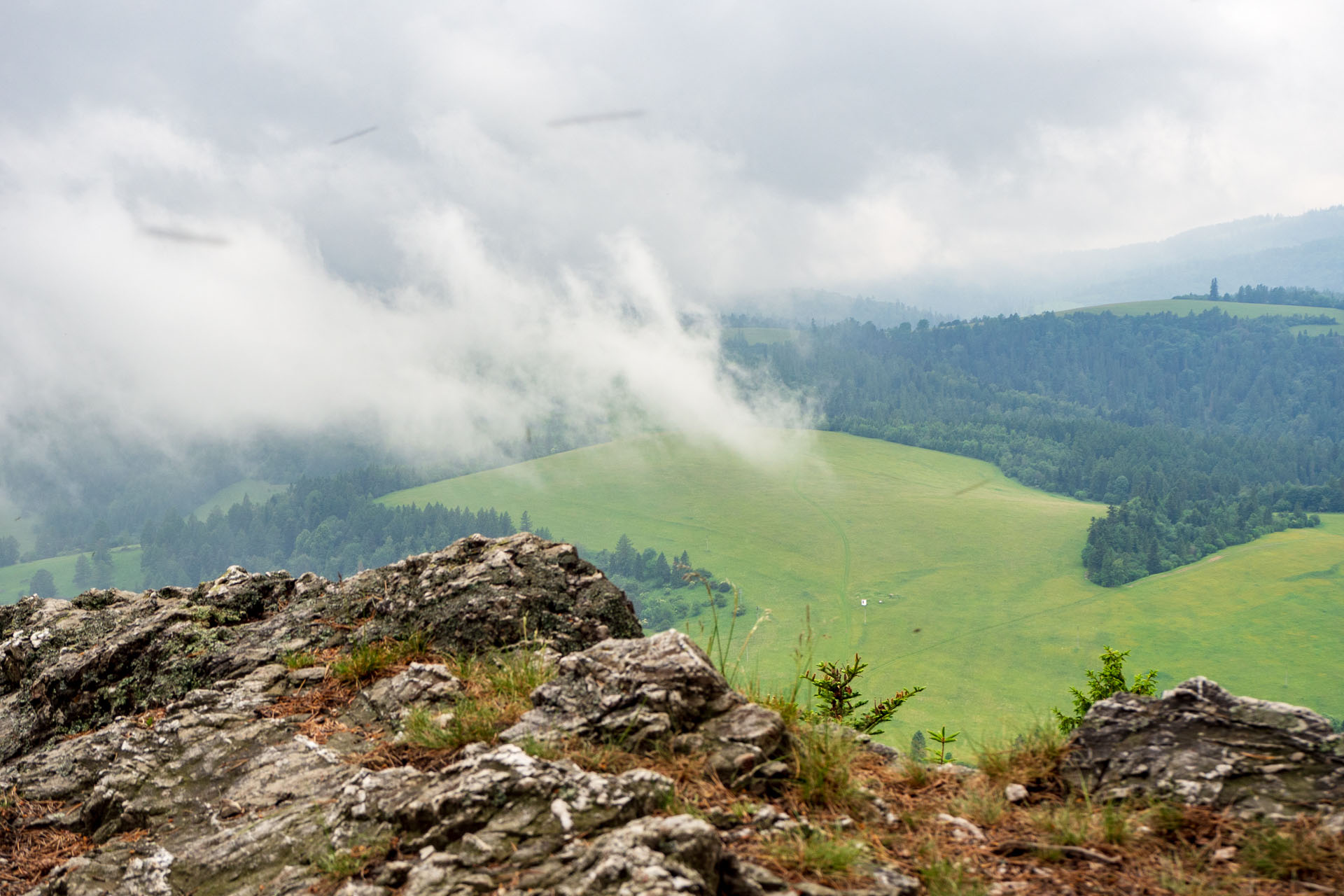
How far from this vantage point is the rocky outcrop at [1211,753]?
17.4 ft

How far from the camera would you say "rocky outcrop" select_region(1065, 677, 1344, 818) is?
532cm

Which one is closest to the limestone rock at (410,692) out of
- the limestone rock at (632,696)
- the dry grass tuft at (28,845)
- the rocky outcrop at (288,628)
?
the rocky outcrop at (288,628)

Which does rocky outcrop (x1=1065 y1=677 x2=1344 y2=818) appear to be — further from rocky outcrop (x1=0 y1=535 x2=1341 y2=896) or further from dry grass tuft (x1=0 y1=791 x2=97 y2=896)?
dry grass tuft (x1=0 y1=791 x2=97 y2=896)

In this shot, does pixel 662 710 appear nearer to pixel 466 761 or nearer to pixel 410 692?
pixel 466 761

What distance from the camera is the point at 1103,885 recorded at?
476 centimetres

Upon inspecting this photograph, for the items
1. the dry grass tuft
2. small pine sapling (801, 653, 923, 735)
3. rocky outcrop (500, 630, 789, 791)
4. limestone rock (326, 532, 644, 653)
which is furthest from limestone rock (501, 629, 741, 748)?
small pine sapling (801, 653, 923, 735)

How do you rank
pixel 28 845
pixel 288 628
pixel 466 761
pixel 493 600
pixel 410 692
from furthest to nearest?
pixel 288 628
pixel 493 600
pixel 410 692
pixel 28 845
pixel 466 761

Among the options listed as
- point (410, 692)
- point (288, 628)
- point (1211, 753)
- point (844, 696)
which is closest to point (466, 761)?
point (410, 692)

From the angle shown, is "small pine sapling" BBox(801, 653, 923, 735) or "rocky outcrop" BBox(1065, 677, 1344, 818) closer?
"rocky outcrop" BBox(1065, 677, 1344, 818)

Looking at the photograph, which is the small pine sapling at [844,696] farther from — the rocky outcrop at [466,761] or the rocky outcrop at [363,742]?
the rocky outcrop at [363,742]

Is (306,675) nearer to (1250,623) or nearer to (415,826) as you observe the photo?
(415,826)

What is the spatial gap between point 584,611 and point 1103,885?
210 inches

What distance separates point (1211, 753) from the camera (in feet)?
18.9

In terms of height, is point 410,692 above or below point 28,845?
above
